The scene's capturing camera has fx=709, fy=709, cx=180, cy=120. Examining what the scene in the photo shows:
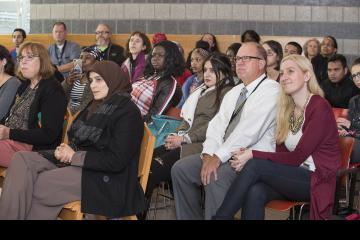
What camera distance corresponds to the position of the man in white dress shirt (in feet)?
15.0

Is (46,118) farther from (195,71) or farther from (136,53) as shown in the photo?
(136,53)

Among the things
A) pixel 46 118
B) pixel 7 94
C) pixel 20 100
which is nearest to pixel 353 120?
Answer: pixel 46 118

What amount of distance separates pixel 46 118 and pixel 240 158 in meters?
1.38

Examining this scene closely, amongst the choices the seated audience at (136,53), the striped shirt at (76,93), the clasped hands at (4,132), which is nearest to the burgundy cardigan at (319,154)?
the clasped hands at (4,132)

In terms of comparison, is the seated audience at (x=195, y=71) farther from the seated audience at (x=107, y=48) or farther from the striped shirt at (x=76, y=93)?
the seated audience at (x=107, y=48)

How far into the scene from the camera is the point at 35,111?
498 cm

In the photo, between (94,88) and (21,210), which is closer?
(21,210)

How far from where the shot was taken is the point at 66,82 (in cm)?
731

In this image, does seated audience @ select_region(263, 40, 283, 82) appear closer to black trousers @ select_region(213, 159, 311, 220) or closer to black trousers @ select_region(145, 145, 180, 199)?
black trousers @ select_region(145, 145, 180, 199)

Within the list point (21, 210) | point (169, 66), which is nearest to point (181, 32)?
point (169, 66)

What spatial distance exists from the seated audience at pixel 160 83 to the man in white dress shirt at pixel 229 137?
978 millimetres

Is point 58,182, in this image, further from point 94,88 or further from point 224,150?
point 224,150

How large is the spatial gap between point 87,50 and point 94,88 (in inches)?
126
